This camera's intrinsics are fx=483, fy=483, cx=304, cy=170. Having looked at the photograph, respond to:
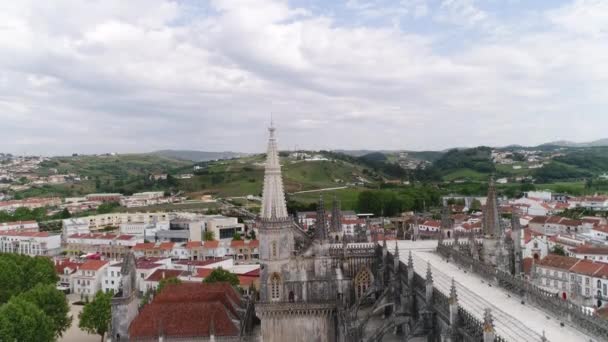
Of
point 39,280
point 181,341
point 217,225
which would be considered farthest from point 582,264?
point 217,225

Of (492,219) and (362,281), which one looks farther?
(362,281)

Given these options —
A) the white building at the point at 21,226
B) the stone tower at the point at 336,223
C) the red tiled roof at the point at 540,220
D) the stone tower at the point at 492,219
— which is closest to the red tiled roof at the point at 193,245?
the stone tower at the point at 336,223

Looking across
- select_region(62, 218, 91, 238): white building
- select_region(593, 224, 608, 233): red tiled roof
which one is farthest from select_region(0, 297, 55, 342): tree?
select_region(593, 224, 608, 233): red tiled roof

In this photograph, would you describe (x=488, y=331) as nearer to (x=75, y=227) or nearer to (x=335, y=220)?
(x=335, y=220)

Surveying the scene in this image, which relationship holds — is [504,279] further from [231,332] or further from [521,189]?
[521,189]

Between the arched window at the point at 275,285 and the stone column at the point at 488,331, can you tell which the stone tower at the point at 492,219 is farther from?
the stone column at the point at 488,331

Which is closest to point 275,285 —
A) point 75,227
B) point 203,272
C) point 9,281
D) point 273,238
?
point 273,238
